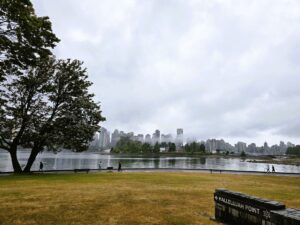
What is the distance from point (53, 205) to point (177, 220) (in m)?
6.18

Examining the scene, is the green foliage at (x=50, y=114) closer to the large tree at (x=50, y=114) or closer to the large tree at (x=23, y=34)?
the large tree at (x=50, y=114)

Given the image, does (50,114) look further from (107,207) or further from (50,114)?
(107,207)

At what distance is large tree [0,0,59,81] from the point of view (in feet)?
40.2

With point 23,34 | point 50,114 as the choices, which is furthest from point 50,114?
point 23,34

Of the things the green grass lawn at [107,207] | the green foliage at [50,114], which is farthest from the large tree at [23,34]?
the green foliage at [50,114]

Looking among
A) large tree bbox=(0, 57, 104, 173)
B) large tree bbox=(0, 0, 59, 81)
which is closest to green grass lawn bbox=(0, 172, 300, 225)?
large tree bbox=(0, 0, 59, 81)

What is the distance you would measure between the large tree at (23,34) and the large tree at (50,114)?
2092 centimetres

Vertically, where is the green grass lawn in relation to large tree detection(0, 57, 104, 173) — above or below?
below

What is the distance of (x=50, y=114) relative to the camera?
36.7 metres

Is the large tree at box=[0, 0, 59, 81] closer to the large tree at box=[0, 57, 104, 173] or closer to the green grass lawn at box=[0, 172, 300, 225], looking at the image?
the green grass lawn at box=[0, 172, 300, 225]

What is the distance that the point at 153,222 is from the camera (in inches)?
417

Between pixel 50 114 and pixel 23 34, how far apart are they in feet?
82.1

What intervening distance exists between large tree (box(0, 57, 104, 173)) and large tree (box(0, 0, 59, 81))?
68.7 ft

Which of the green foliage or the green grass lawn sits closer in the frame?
the green grass lawn
